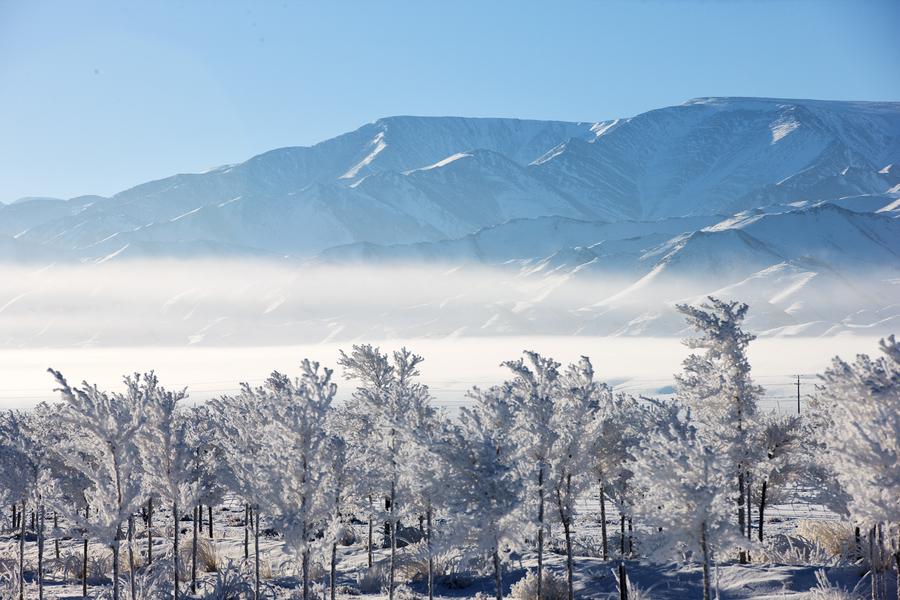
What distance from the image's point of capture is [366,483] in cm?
2419

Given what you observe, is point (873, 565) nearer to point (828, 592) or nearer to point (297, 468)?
point (828, 592)

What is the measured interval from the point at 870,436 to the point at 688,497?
14.1 ft

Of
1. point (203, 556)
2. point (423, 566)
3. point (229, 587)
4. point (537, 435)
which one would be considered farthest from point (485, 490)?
point (203, 556)

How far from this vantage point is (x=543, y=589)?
26.2 metres

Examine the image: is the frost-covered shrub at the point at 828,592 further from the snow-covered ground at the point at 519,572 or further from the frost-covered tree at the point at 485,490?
the frost-covered tree at the point at 485,490

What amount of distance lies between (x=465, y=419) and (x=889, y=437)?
10.4 metres

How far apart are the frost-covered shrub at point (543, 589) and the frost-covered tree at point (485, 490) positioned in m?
6.45

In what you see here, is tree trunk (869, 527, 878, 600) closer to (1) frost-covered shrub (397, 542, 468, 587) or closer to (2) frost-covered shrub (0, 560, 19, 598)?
(1) frost-covered shrub (397, 542, 468, 587)

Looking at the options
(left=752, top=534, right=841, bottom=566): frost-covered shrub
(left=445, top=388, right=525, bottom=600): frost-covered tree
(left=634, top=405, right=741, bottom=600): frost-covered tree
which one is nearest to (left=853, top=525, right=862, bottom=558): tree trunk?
(left=752, top=534, right=841, bottom=566): frost-covered shrub

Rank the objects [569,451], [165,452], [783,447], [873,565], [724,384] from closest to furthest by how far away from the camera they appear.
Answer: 1. [873,565]
2. [569,451]
3. [165,452]
4. [724,384]
5. [783,447]

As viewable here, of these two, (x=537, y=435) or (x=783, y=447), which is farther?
(x=783, y=447)

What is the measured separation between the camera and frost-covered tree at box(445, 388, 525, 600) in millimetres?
19734

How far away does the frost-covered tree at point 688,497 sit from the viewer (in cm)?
1812

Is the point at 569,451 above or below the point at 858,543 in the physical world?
above
